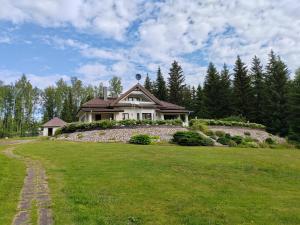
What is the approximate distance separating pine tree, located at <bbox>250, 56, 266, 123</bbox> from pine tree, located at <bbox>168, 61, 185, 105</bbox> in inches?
621

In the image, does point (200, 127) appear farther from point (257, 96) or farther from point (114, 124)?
point (257, 96)

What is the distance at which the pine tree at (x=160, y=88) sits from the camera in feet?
218

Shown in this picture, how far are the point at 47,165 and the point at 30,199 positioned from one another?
21.0ft

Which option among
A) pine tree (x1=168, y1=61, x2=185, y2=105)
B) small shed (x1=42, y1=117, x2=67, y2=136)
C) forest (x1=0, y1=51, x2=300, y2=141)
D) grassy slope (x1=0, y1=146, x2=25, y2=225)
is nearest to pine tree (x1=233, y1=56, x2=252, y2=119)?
forest (x1=0, y1=51, x2=300, y2=141)

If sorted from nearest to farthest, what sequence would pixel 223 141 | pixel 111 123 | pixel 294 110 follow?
pixel 223 141, pixel 111 123, pixel 294 110

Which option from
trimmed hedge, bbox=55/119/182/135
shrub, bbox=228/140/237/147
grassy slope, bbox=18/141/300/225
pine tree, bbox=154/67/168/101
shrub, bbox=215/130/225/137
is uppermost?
pine tree, bbox=154/67/168/101

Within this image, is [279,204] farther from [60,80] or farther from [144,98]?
[60,80]

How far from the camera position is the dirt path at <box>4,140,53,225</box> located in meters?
6.57

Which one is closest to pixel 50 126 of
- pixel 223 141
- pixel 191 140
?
pixel 191 140

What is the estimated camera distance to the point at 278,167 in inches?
584

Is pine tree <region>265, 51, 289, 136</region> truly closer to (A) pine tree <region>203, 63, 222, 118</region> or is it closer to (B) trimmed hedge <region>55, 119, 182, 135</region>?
(A) pine tree <region>203, 63, 222, 118</region>

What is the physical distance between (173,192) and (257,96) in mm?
47338

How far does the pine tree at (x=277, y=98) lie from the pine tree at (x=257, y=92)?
1210 millimetres

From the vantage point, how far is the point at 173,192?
9.37 m
